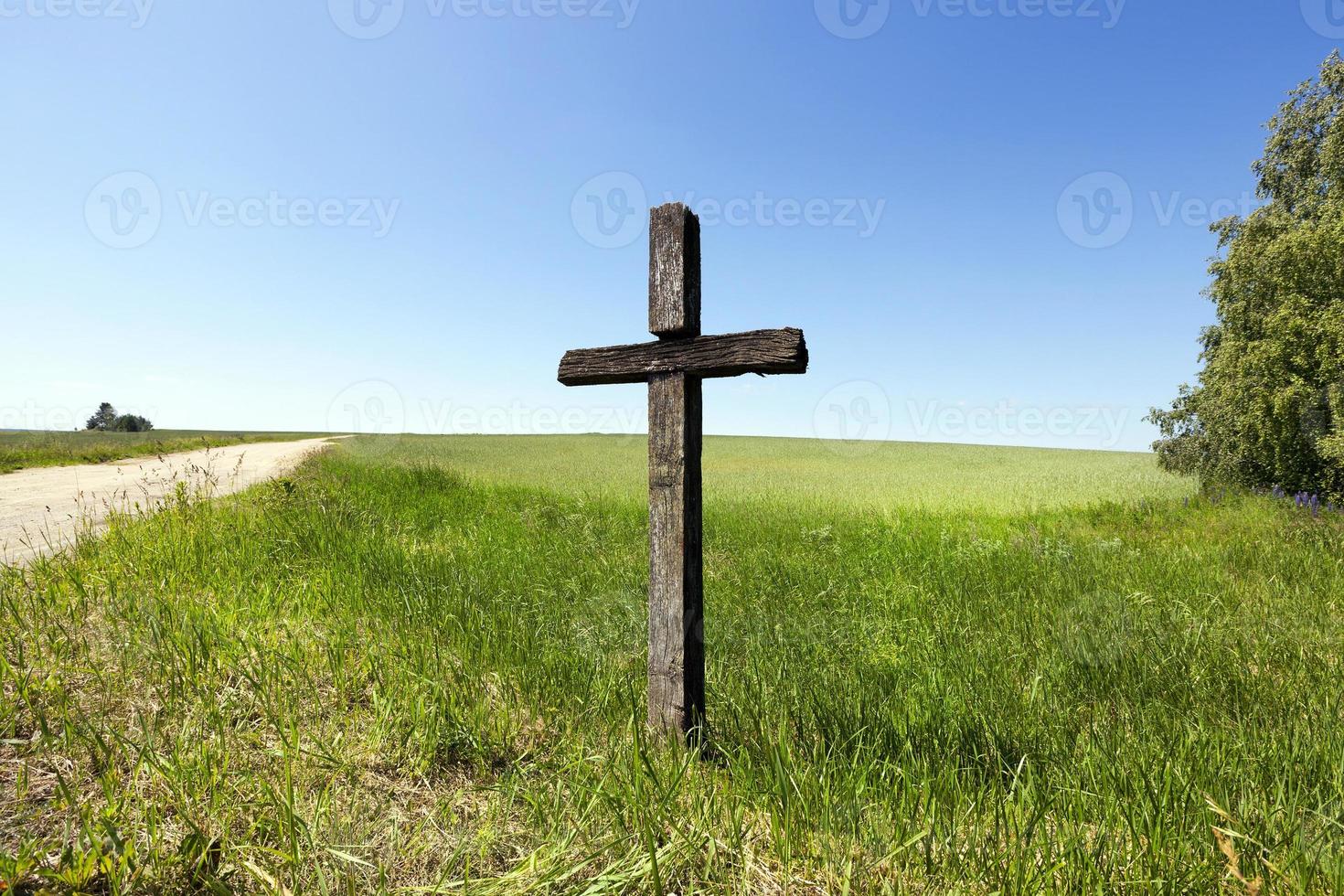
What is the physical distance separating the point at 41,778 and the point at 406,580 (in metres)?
2.76

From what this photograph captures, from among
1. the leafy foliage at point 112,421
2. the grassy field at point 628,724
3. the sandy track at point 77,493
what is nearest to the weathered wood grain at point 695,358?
the grassy field at point 628,724

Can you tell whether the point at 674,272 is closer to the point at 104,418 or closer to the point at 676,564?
the point at 676,564

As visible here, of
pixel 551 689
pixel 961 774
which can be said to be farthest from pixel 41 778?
pixel 961 774

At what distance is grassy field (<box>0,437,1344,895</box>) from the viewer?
198 centimetres

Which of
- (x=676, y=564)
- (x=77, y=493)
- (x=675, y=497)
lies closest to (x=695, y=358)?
(x=675, y=497)

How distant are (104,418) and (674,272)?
104m

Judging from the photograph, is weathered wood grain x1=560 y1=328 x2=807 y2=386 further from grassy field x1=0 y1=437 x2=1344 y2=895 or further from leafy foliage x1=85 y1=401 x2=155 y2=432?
leafy foliage x1=85 y1=401 x2=155 y2=432

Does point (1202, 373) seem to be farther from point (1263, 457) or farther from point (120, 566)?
point (120, 566)

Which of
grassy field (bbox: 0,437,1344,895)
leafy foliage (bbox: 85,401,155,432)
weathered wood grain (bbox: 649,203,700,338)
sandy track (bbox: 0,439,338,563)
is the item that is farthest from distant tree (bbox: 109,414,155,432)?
weathered wood grain (bbox: 649,203,700,338)

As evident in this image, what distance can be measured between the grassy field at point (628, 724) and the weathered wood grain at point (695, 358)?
169cm

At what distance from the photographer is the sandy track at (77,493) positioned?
251 inches

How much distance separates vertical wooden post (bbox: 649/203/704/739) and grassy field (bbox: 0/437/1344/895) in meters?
0.32

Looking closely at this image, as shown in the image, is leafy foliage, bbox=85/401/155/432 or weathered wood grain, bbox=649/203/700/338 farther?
leafy foliage, bbox=85/401/155/432

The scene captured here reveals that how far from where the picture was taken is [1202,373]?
539 inches
